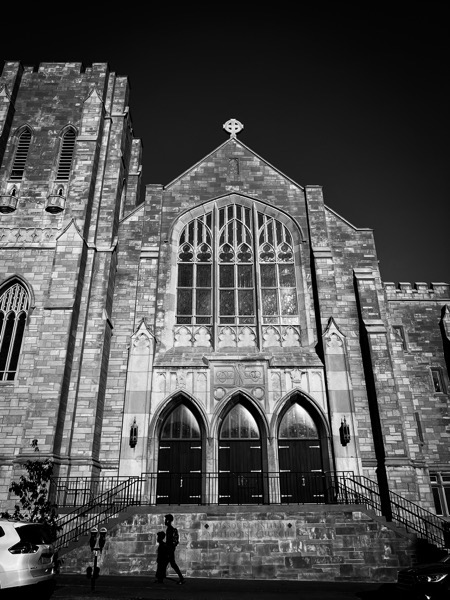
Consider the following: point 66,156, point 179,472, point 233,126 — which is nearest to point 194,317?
point 179,472

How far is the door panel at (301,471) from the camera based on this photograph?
1616cm

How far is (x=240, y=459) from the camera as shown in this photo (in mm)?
16875

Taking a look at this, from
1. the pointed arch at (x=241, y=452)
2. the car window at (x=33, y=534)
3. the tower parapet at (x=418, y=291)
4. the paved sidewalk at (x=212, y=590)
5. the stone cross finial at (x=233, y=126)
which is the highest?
the stone cross finial at (x=233, y=126)

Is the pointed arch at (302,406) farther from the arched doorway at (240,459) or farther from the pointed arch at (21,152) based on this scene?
the pointed arch at (21,152)

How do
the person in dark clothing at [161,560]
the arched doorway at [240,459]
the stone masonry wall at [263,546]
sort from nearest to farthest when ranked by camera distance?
the person in dark clothing at [161,560] < the stone masonry wall at [263,546] < the arched doorway at [240,459]

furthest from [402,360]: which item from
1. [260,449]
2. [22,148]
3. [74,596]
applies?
[22,148]

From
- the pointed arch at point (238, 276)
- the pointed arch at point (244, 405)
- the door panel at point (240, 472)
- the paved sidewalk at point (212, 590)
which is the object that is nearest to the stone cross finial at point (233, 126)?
the pointed arch at point (238, 276)

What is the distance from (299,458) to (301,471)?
17.5 inches

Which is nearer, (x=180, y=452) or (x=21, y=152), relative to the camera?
(x=180, y=452)

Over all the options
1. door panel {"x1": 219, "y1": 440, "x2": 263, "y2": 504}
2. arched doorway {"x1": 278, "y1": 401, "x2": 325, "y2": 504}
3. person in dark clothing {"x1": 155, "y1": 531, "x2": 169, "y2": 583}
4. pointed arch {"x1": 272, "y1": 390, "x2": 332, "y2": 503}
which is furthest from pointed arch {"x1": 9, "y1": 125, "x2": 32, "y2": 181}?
person in dark clothing {"x1": 155, "y1": 531, "x2": 169, "y2": 583}

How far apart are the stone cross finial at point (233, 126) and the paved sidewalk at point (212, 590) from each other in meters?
19.1

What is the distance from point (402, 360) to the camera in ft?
61.1

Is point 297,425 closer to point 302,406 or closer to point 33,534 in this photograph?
point 302,406

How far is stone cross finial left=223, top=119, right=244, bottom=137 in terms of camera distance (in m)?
23.5
